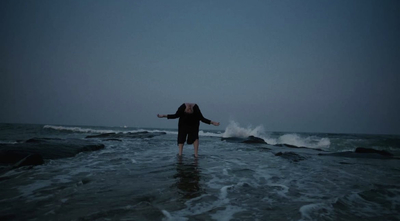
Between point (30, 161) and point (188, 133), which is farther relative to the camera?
point (188, 133)

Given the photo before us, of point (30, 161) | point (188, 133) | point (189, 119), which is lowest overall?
point (30, 161)

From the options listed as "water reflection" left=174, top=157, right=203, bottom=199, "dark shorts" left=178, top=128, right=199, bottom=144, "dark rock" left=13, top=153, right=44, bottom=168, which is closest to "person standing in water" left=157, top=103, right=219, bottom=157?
"dark shorts" left=178, top=128, right=199, bottom=144

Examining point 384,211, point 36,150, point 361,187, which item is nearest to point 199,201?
point 384,211

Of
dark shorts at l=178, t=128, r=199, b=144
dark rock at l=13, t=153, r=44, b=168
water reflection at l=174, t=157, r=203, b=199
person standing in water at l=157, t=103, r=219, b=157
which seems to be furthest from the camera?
dark shorts at l=178, t=128, r=199, b=144

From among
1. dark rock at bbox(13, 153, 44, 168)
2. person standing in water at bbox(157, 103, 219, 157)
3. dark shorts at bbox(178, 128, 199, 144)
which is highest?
person standing in water at bbox(157, 103, 219, 157)

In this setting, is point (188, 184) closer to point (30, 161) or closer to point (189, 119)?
point (189, 119)

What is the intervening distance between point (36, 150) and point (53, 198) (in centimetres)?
612

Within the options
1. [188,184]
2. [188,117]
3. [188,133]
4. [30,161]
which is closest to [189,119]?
[188,117]

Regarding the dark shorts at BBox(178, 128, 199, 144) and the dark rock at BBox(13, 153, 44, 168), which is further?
the dark shorts at BBox(178, 128, 199, 144)

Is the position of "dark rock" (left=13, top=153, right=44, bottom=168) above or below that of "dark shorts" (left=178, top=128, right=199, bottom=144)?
below

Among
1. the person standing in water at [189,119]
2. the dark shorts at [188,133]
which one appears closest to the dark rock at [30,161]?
the person standing in water at [189,119]

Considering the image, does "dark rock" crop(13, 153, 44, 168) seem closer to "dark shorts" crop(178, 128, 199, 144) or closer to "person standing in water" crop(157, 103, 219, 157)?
"person standing in water" crop(157, 103, 219, 157)

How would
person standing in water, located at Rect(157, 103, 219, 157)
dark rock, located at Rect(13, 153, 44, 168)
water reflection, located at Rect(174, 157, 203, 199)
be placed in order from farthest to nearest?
person standing in water, located at Rect(157, 103, 219, 157) < dark rock, located at Rect(13, 153, 44, 168) < water reflection, located at Rect(174, 157, 203, 199)

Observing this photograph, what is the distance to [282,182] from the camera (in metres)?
4.41
